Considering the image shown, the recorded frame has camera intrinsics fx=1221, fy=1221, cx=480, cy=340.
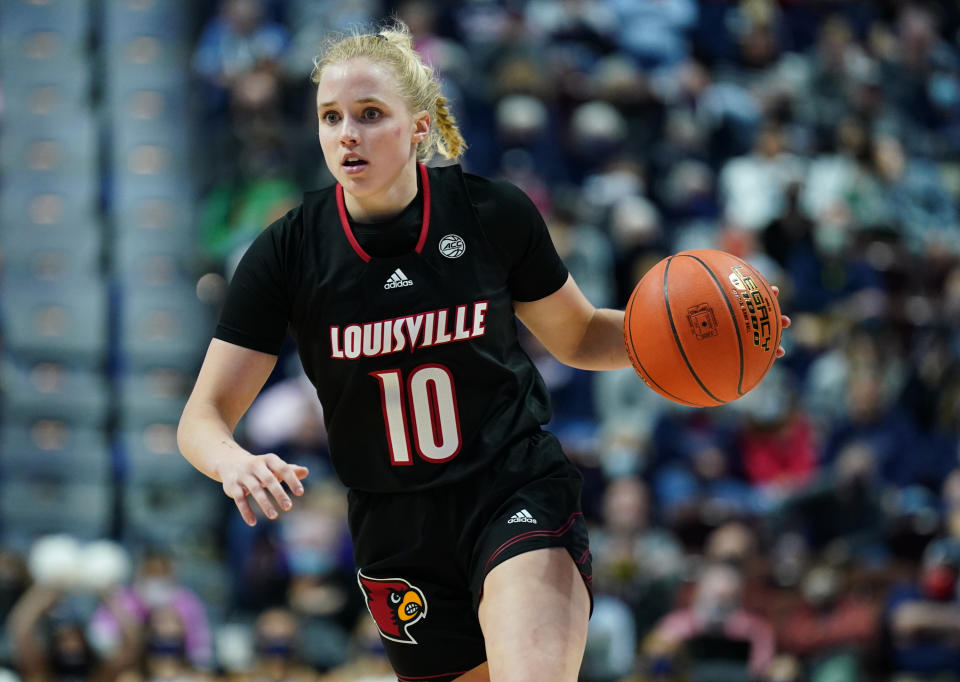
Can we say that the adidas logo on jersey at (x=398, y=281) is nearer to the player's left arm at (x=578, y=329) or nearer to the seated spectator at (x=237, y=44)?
the player's left arm at (x=578, y=329)

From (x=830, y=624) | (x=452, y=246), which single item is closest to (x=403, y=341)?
(x=452, y=246)

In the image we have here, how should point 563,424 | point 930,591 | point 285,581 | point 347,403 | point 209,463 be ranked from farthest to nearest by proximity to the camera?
point 563,424 < point 285,581 < point 930,591 < point 347,403 < point 209,463

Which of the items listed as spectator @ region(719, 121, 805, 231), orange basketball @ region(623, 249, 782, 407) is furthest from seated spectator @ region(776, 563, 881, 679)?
orange basketball @ region(623, 249, 782, 407)

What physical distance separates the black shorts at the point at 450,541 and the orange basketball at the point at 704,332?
0.37 m

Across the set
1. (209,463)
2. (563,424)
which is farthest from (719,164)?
(209,463)

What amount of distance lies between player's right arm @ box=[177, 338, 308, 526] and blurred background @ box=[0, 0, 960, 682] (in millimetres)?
4237

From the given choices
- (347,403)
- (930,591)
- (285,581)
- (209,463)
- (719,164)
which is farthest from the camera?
(719,164)

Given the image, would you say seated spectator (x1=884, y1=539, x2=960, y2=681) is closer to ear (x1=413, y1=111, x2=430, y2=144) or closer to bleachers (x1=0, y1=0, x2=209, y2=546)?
bleachers (x1=0, y1=0, x2=209, y2=546)

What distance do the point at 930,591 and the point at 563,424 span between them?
8.97 ft

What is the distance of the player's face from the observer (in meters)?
3.12

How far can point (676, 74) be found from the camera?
36.3 feet

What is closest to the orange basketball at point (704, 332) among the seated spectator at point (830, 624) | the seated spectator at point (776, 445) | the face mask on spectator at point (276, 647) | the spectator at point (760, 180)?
the seated spectator at point (830, 624)

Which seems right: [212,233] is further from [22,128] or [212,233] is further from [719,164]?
[719,164]

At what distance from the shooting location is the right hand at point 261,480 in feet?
8.77
